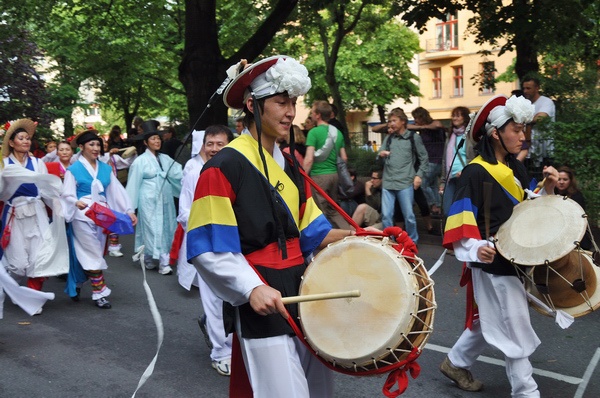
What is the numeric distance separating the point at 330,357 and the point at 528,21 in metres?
11.0

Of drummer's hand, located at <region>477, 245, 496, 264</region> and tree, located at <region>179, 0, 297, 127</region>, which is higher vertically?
Answer: tree, located at <region>179, 0, 297, 127</region>

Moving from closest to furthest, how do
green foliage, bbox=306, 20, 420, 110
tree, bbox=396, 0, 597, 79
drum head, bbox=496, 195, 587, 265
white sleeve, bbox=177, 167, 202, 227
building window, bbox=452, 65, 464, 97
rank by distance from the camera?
drum head, bbox=496, 195, 587, 265 → white sleeve, bbox=177, 167, 202, 227 → tree, bbox=396, 0, 597, 79 → green foliage, bbox=306, 20, 420, 110 → building window, bbox=452, 65, 464, 97

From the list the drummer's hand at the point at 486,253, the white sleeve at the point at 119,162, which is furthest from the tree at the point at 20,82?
the drummer's hand at the point at 486,253

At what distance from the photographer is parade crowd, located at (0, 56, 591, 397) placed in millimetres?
3229

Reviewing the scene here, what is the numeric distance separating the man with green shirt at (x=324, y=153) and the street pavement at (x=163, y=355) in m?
2.04

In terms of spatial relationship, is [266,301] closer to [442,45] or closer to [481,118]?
[481,118]

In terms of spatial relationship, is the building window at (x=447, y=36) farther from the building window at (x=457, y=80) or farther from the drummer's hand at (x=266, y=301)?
the drummer's hand at (x=266, y=301)

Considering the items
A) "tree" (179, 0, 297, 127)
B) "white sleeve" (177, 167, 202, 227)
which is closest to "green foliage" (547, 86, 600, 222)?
"white sleeve" (177, 167, 202, 227)

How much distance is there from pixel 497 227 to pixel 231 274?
2162 mm

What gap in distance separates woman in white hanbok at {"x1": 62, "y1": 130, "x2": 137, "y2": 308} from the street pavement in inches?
14.9

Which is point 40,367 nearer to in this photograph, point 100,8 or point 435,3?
point 435,3

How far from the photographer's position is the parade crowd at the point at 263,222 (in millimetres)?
3229

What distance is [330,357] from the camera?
10.3 feet

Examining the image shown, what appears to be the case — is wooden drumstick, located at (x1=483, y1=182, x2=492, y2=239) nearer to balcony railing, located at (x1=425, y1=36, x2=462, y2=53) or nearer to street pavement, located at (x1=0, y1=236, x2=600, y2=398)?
street pavement, located at (x1=0, y1=236, x2=600, y2=398)
